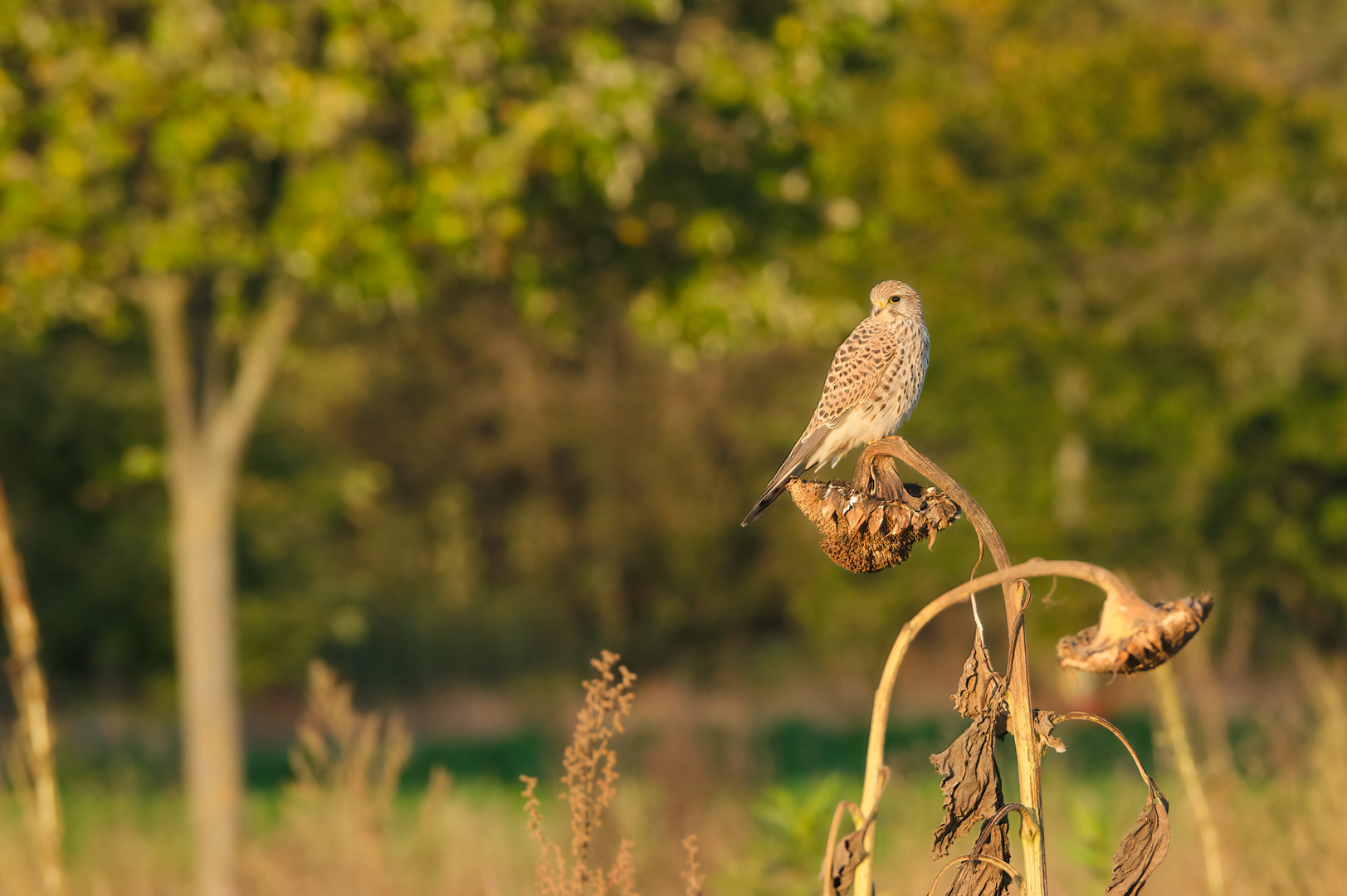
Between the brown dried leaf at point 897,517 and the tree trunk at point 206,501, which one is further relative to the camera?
the tree trunk at point 206,501

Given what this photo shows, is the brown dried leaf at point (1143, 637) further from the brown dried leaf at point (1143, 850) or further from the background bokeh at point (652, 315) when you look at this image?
the background bokeh at point (652, 315)

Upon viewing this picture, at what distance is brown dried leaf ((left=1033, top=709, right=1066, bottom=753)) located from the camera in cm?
138

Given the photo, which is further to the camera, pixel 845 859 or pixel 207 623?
pixel 207 623

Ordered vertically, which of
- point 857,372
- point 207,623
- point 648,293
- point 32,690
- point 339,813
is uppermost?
point 648,293

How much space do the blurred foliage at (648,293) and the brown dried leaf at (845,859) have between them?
183 inches

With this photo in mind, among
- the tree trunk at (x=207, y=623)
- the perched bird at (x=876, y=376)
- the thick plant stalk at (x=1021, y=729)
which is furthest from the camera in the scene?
the tree trunk at (x=207, y=623)

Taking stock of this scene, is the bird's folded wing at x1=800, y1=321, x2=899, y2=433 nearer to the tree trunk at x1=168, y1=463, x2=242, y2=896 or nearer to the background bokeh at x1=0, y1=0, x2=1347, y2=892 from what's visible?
the background bokeh at x1=0, y1=0, x2=1347, y2=892

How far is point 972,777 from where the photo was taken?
56.7 inches

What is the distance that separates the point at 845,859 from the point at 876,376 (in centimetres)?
148

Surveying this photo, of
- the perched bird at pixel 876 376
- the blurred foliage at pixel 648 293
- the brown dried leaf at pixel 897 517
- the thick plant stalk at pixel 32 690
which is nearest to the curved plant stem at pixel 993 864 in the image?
the brown dried leaf at pixel 897 517

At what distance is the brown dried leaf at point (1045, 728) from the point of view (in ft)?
4.51

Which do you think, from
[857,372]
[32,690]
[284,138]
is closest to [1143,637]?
[857,372]

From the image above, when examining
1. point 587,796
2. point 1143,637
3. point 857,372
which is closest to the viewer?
point 1143,637

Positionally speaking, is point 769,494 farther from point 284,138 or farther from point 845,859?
point 284,138
